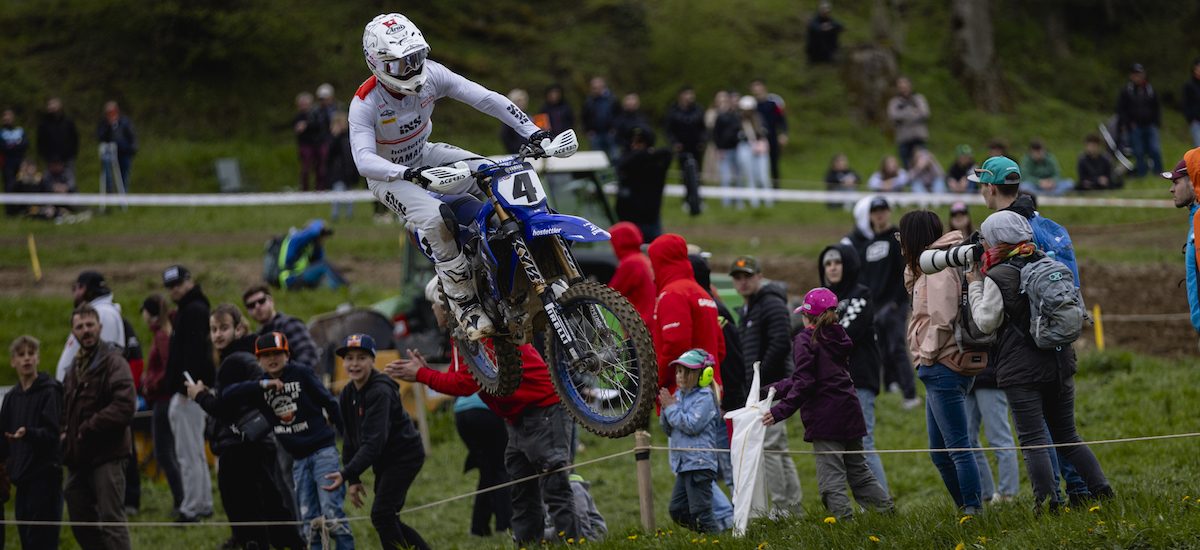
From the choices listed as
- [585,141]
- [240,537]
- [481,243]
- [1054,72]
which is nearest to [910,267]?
[481,243]

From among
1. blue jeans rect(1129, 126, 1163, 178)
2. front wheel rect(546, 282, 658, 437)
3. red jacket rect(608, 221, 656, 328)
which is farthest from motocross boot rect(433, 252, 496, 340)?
blue jeans rect(1129, 126, 1163, 178)

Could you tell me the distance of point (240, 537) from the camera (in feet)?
40.2

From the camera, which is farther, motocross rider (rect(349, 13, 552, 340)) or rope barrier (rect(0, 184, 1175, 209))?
rope barrier (rect(0, 184, 1175, 209))

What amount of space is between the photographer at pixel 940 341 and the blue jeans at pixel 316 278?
493 inches

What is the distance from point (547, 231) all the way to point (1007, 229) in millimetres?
2824

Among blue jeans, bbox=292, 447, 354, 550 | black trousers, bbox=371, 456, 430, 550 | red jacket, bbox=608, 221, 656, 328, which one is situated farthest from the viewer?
red jacket, bbox=608, 221, 656, 328

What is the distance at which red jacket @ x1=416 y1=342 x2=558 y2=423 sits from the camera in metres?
10.1

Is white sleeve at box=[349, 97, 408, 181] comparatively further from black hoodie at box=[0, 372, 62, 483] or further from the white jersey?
black hoodie at box=[0, 372, 62, 483]

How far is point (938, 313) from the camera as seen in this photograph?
8805 millimetres

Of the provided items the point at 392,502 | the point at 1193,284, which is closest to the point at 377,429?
the point at 392,502

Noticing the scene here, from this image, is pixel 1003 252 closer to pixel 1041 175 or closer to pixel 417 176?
pixel 417 176

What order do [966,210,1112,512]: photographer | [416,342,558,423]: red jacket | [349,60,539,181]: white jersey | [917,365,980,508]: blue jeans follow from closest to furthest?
[966,210,1112,512]: photographer < [917,365,980,508]: blue jeans < [349,60,539,181]: white jersey < [416,342,558,423]: red jacket

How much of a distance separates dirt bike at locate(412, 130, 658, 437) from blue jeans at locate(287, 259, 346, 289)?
1089 cm

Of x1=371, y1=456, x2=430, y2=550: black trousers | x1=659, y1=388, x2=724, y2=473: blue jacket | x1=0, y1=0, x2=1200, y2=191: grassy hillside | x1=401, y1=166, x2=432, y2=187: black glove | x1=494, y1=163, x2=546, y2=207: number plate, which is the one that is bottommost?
x1=371, y1=456, x2=430, y2=550: black trousers
